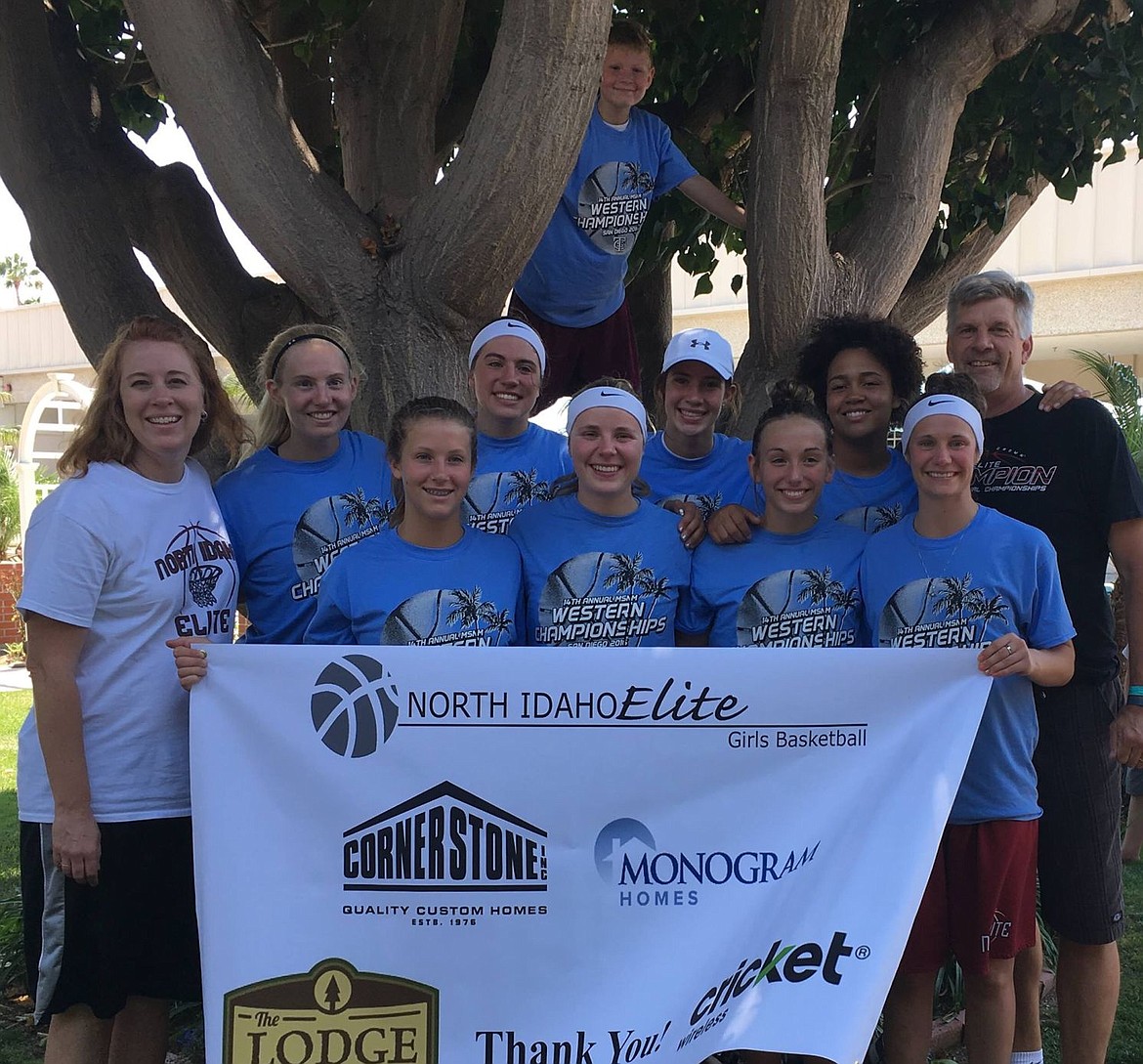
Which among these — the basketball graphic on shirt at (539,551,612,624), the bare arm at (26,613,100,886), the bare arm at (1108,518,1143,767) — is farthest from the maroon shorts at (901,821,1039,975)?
the bare arm at (26,613,100,886)

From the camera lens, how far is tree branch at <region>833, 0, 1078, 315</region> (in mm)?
5281

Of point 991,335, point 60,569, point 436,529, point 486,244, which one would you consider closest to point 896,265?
point 991,335

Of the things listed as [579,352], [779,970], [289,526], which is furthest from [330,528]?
[579,352]

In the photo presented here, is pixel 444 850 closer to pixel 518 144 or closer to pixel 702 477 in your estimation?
pixel 702 477

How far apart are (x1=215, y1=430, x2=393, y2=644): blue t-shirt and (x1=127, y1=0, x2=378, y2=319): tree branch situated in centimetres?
77

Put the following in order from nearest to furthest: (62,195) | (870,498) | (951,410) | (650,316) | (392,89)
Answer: (951,410) → (870,498) → (62,195) → (392,89) → (650,316)

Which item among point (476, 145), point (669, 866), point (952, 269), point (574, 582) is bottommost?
point (669, 866)

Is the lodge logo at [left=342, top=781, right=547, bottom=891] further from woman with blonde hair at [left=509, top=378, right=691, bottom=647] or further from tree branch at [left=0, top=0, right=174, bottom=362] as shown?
tree branch at [left=0, top=0, right=174, bottom=362]

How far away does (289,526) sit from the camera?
3617 mm

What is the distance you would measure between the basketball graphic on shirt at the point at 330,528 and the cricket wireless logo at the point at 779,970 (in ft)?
5.20

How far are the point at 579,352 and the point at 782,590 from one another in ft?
7.70

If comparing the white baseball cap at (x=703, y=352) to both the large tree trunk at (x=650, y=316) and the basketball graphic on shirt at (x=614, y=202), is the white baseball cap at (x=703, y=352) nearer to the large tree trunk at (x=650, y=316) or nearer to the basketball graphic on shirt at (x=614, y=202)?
the basketball graphic on shirt at (x=614, y=202)

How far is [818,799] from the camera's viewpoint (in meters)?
3.22

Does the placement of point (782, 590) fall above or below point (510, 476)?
below
